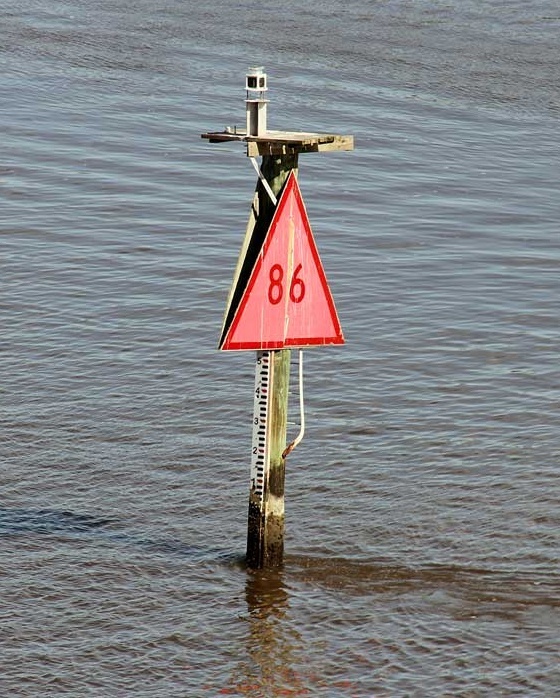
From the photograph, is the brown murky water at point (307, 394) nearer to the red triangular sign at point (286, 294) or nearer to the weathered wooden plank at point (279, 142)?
the red triangular sign at point (286, 294)

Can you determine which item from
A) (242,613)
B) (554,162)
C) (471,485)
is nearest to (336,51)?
(554,162)

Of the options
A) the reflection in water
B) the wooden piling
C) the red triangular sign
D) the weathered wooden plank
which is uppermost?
the weathered wooden plank

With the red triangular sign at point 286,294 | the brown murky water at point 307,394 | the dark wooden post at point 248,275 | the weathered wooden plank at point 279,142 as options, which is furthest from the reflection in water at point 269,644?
the weathered wooden plank at point 279,142

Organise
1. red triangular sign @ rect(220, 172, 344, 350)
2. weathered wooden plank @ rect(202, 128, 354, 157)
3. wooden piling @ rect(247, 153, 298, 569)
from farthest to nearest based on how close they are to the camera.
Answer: wooden piling @ rect(247, 153, 298, 569) → red triangular sign @ rect(220, 172, 344, 350) → weathered wooden plank @ rect(202, 128, 354, 157)

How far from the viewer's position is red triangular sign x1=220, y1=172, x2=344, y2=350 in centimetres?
615

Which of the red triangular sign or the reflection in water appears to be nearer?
the reflection in water

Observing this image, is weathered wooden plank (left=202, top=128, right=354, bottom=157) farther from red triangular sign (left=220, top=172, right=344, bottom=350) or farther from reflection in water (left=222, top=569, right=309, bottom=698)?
reflection in water (left=222, top=569, right=309, bottom=698)

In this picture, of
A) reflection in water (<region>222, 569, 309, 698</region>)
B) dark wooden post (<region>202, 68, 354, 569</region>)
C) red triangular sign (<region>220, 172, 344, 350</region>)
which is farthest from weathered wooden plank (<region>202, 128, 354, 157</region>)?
reflection in water (<region>222, 569, 309, 698</region>)

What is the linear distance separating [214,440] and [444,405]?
1555 mm

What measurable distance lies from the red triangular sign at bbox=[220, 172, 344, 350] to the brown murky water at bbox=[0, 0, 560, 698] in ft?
3.90

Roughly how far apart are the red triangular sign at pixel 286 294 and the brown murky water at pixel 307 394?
1187mm

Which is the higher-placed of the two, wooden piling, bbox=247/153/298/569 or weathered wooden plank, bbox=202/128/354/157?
A: weathered wooden plank, bbox=202/128/354/157

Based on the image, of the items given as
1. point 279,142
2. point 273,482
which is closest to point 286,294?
point 279,142

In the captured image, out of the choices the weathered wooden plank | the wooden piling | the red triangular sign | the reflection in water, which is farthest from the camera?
the wooden piling
